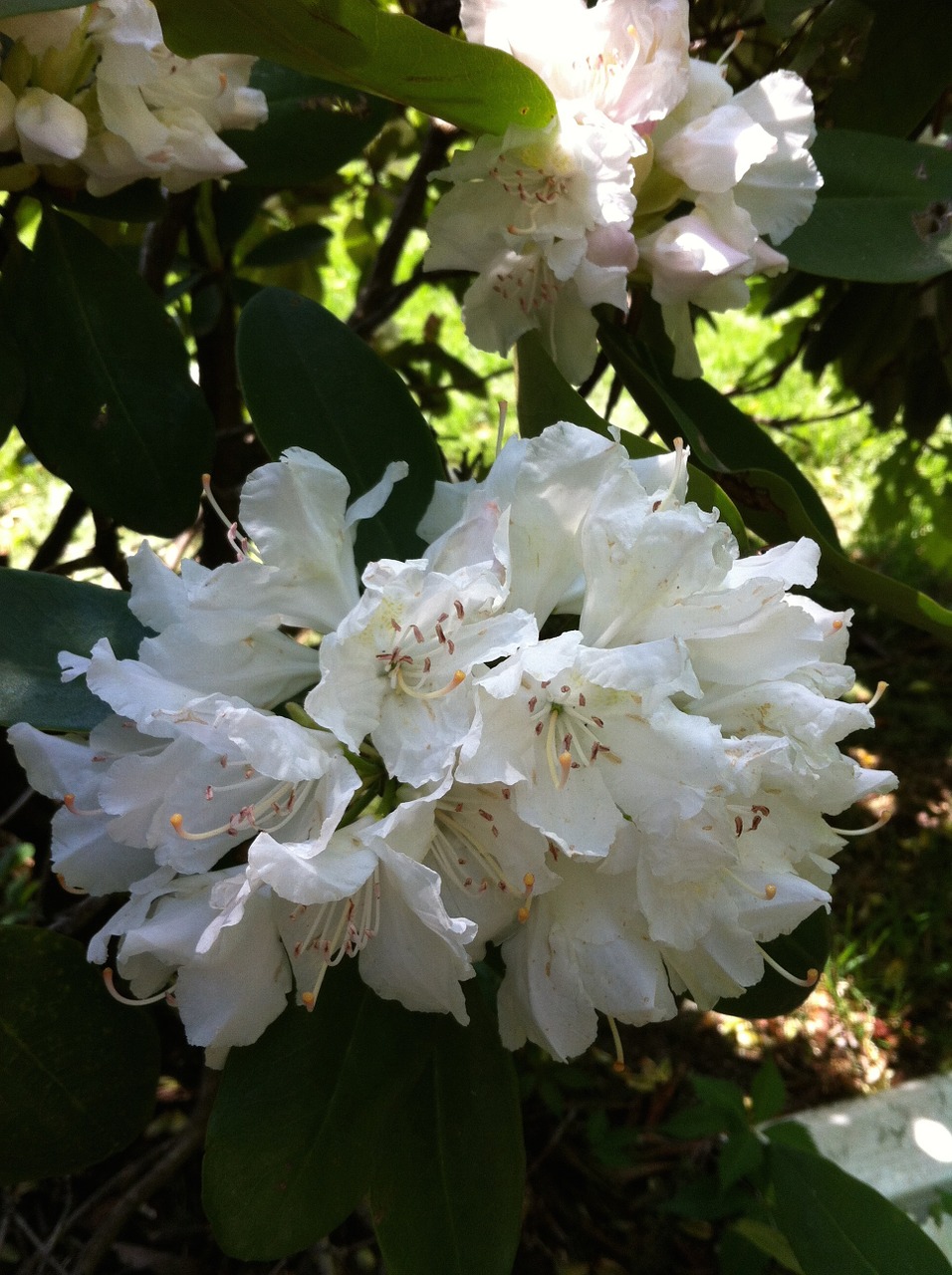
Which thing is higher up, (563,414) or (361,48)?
(361,48)

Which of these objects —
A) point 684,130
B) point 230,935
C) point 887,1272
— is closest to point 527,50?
point 684,130

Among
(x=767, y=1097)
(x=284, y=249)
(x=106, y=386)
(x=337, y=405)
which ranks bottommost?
(x=767, y=1097)

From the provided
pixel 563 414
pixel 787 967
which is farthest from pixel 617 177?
pixel 787 967

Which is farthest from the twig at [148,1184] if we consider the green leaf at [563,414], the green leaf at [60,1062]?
the green leaf at [563,414]

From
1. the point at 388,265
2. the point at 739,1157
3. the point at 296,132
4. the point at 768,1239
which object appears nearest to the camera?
the point at 296,132

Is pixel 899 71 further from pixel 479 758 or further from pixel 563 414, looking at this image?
pixel 479 758

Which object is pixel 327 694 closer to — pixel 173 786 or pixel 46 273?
pixel 173 786

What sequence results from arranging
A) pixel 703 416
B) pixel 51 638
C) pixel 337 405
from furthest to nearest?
1. pixel 703 416
2. pixel 337 405
3. pixel 51 638
